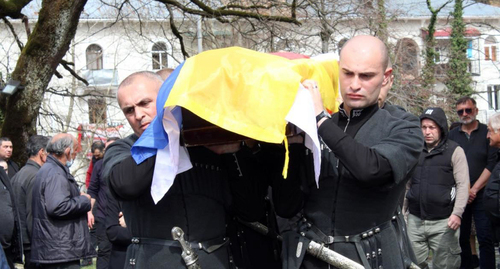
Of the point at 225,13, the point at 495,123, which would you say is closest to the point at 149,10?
the point at 225,13

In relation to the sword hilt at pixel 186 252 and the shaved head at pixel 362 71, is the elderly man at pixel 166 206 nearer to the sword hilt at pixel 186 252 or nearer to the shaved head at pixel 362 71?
the sword hilt at pixel 186 252

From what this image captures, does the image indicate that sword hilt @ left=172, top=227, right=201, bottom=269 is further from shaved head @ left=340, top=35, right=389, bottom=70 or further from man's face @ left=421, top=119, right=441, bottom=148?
man's face @ left=421, top=119, right=441, bottom=148

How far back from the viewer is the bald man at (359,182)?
3.09 metres

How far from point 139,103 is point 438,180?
15.6 feet

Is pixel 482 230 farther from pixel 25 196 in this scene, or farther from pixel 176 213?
pixel 176 213

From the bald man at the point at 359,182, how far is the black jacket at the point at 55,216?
3.95m

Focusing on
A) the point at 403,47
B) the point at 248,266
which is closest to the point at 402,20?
the point at 403,47

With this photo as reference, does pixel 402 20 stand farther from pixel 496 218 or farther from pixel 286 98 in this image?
pixel 286 98

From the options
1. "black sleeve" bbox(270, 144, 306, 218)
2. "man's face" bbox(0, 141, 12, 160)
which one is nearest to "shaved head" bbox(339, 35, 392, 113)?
"black sleeve" bbox(270, 144, 306, 218)

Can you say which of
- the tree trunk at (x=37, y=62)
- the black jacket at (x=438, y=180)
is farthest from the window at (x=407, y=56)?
the black jacket at (x=438, y=180)

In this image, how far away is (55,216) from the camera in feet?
21.8

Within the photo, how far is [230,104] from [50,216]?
4267 millimetres

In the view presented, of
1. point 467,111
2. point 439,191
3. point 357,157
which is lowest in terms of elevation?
point 439,191

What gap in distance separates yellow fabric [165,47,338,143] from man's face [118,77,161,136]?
0.37 m
